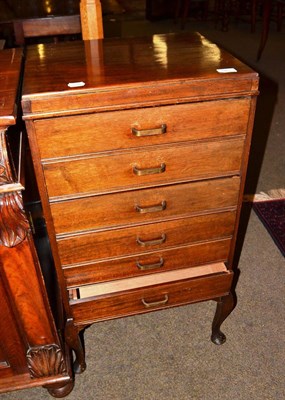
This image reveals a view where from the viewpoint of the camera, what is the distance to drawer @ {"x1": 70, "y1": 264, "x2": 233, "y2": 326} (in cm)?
121

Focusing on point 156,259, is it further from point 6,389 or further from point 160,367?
point 6,389

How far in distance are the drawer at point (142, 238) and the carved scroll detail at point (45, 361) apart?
1.00ft

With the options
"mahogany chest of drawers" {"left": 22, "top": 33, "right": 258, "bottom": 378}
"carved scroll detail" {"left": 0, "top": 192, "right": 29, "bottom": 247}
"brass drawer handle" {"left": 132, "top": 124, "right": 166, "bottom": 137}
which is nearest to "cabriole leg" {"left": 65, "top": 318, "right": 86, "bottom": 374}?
"mahogany chest of drawers" {"left": 22, "top": 33, "right": 258, "bottom": 378}

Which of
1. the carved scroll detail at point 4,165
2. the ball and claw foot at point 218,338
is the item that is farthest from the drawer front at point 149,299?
the carved scroll detail at point 4,165

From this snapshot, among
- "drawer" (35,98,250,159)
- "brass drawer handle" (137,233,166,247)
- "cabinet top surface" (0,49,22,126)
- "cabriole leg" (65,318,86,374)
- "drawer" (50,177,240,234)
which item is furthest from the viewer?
"cabriole leg" (65,318,86,374)

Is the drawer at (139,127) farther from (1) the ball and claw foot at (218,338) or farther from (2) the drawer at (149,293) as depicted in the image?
(1) the ball and claw foot at (218,338)

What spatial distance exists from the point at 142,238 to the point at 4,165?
0.46 m

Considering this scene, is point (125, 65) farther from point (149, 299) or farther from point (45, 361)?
point (45, 361)

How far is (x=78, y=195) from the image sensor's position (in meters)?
1.00

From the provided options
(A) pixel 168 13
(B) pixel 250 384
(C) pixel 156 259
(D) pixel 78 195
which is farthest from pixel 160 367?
(A) pixel 168 13

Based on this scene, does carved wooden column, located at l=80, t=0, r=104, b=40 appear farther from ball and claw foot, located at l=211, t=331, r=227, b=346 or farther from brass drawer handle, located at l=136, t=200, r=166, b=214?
ball and claw foot, located at l=211, t=331, r=227, b=346

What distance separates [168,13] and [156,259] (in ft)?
19.9

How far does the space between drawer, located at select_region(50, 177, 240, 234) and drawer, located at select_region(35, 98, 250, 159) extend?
0.48ft

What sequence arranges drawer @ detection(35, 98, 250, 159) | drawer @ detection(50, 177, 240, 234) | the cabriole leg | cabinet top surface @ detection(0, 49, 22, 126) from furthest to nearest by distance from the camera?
1. the cabriole leg
2. drawer @ detection(50, 177, 240, 234)
3. drawer @ detection(35, 98, 250, 159)
4. cabinet top surface @ detection(0, 49, 22, 126)
